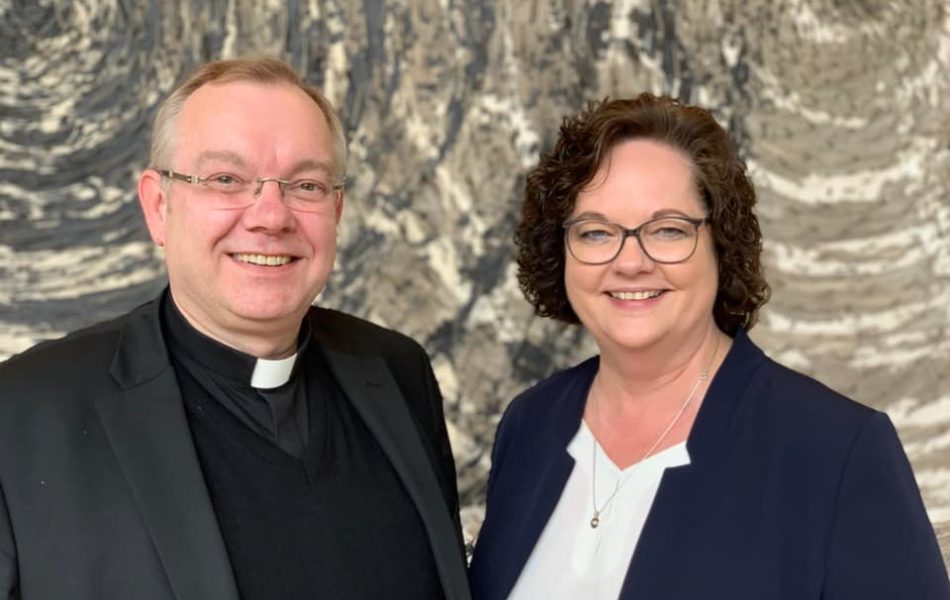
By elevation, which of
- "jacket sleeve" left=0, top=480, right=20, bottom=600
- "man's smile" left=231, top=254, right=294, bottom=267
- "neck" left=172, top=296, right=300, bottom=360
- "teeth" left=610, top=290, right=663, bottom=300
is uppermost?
"teeth" left=610, top=290, right=663, bottom=300

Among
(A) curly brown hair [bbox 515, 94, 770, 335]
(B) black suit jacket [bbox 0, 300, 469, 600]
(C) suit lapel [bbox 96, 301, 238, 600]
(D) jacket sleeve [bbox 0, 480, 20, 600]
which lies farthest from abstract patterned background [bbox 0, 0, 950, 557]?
(D) jacket sleeve [bbox 0, 480, 20, 600]

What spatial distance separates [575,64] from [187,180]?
1.70 metres

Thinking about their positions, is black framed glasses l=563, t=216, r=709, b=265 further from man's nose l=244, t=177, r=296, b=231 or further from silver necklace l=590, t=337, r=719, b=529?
man's nose l=244, t=177, r=296, b=231

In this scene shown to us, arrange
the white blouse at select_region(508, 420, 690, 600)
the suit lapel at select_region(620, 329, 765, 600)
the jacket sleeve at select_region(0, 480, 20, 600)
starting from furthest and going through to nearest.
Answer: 1. the white blouse at select_region(508, 420, 690, 600)
2. the suit lapel at select_region(620, 329, 765, 600)
3. the jacket sleeve at select_region(0, 480, 20, 600)

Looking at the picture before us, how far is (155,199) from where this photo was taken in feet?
6.81

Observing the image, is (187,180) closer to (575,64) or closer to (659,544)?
(659,544)

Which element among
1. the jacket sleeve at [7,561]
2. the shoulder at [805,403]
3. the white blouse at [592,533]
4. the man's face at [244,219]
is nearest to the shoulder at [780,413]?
the shoulder at [805,403]

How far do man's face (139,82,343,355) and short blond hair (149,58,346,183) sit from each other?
0.02 m

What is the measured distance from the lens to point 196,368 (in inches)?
80.3

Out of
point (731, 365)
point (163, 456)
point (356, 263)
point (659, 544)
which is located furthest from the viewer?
point (356, 263)

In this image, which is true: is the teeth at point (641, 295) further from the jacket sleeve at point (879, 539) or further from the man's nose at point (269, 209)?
the man's nose at point (269, 209)

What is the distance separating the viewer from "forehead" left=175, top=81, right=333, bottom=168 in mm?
2000

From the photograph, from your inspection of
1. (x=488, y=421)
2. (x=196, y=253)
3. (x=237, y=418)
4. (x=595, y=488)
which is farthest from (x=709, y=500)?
(x=488, y=421)

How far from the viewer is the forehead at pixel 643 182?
209 cm
